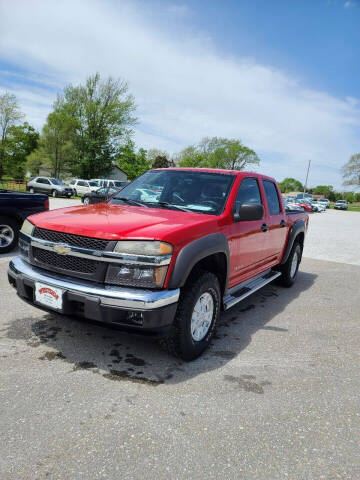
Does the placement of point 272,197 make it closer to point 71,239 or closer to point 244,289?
point 244,289

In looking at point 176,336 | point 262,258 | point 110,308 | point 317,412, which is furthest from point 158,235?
point 262,258

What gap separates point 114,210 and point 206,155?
259 feet

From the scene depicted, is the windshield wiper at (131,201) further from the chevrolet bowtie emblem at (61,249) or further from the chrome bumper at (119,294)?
the chrome bumper at (119,294)

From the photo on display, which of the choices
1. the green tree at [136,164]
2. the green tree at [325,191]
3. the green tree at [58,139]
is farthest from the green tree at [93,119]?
the green tree at [325,191]

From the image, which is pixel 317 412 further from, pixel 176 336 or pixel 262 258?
pixel 262 258

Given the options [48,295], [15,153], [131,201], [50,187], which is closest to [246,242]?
[131,201]

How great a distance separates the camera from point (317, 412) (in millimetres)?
2605

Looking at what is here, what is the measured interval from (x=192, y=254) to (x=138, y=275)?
0.48 meters

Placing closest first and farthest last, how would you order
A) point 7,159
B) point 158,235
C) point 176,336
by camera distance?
point 158,235 → point 176,336 → point 7,159

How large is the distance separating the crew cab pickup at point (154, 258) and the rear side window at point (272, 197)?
792 millimetres

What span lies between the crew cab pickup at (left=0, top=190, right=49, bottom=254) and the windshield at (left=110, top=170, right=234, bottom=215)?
328 cm

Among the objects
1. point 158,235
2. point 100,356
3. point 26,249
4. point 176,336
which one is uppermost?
point 158,235

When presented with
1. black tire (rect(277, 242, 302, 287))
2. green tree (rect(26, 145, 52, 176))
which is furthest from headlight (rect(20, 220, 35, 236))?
green tree (rect(26, 145, 52, 176))

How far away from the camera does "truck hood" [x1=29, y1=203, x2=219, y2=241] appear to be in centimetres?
279
